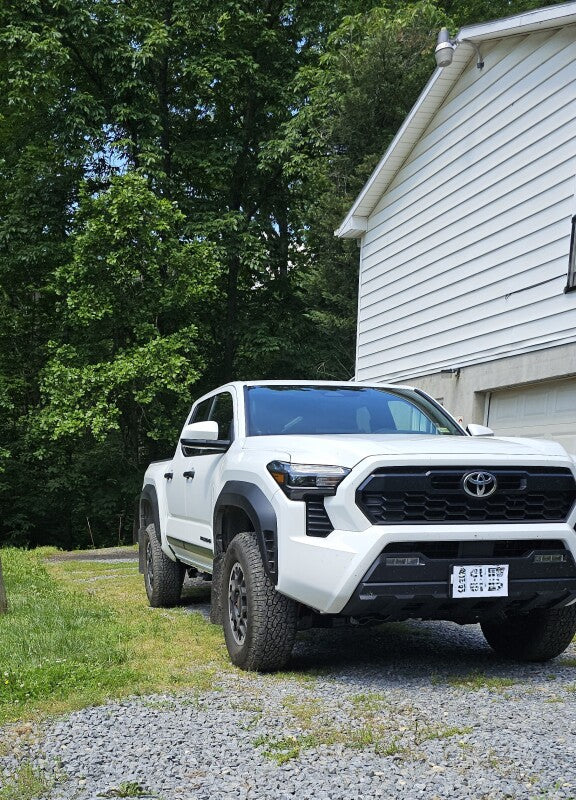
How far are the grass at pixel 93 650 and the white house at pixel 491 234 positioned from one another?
4995mm

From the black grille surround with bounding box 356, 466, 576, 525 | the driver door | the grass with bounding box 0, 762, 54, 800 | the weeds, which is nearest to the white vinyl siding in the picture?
the driver door

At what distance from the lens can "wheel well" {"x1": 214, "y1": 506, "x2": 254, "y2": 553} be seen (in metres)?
5.64

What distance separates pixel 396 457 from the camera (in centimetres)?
476

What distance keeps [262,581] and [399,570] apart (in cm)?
86

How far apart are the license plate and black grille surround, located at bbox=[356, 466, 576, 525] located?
0.84 feet

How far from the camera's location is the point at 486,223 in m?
11.7

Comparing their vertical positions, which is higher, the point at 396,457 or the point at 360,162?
the point at 360,162

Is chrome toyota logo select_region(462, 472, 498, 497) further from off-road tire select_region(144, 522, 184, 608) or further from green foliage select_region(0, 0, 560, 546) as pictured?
green foliage select_region(0, 0, 560, 546)

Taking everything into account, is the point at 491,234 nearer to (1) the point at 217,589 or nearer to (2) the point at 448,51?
(2) the point at 448,51

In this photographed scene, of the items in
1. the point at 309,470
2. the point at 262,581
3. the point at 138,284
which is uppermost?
the point at 138,284

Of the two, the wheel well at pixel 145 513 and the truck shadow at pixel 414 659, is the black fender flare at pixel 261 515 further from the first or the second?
the wheel well at pixel 145 513

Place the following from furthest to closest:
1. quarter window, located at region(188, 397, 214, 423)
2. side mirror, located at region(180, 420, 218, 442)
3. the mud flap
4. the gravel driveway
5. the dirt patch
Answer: the dirt patch < quarter window, located at region(188, 397, 214, 423) < side mirror, located at region(180, 420, 218, 442) < the mud flap < the gravel driveway

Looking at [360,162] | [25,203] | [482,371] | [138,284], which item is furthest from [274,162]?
[482,371]

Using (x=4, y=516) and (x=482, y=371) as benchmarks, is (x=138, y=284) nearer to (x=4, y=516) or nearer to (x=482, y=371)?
(x=4, y=516)
